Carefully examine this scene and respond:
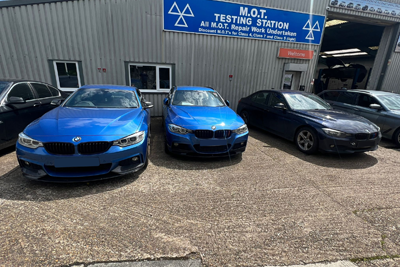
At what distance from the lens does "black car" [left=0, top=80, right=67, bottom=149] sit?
3.66m

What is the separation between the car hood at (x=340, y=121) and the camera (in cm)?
Answer: 416

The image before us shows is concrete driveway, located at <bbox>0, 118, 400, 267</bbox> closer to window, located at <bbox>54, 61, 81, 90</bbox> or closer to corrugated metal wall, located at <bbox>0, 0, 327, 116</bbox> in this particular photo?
window, located at <bbox>54, 61, 81, 90</bbox>

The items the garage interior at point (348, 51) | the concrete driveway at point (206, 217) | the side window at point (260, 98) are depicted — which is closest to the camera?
the concrete driveway at point (206, 217)

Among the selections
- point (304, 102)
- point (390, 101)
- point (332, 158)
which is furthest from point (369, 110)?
point (332, 158)

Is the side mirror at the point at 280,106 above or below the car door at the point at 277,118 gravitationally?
above

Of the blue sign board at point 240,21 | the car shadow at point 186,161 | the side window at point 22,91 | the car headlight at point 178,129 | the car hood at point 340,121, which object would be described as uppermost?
the blue sign board at point 240,21

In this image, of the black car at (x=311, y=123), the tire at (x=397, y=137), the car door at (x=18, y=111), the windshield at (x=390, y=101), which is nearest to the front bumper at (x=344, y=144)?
the black car at (x=311, y=123)

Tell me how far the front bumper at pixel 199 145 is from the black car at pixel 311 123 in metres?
1.95

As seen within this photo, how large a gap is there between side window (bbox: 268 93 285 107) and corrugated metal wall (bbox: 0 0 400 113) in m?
3.53

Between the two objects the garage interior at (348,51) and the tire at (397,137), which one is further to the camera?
the garage interior at (348,51)

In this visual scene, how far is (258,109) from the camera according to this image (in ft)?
20.2

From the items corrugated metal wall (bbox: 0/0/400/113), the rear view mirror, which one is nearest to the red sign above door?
corrugated metal wall (bbox: 0/0/400/113)

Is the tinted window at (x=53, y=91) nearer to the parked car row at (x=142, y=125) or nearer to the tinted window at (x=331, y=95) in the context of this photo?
the parked car row at (x=142, y=125)

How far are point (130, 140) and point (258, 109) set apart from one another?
14.8 ft
